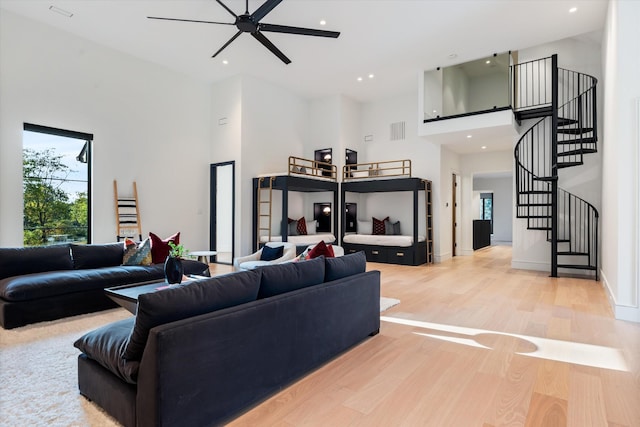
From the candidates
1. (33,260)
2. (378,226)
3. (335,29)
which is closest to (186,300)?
(33,260)

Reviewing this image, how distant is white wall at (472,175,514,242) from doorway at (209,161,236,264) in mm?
10708

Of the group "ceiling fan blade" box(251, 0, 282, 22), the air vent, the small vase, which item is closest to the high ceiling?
"ceiling fan blade" box(251, 0, 282, 22)

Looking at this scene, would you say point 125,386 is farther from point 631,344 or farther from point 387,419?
point 631,344

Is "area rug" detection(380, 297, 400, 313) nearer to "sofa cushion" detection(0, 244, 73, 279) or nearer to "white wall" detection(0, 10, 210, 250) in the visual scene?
"sofa cushion" detection(0, 244, 73, 279)

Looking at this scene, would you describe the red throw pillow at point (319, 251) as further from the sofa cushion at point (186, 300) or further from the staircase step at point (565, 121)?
the staircase step at point (565, 121)

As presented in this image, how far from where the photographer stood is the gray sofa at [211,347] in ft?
5.20

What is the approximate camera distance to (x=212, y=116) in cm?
844

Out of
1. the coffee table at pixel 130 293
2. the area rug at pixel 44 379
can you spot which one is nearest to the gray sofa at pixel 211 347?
the area rug at pixel 44 379

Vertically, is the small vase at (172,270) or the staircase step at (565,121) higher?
the staircase step at (565,121)

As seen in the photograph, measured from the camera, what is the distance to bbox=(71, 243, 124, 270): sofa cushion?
436cm

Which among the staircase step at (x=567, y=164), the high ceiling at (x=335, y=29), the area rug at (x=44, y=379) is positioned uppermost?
the high ceiling at (x=335, y=29)

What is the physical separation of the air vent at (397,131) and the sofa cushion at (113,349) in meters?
8.52

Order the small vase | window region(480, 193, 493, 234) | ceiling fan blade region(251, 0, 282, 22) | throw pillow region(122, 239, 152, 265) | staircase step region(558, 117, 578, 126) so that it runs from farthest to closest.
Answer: window region(480, 193, 493, 234) → staircase step region(558, 117, 578, 126) → throw pillow region(122, 239, 152, 265) → ceiling fan blade region(251, 0, 282, 22) → the small vase

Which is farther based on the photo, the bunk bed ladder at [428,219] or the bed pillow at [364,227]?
the bed pillow at [364,227]
